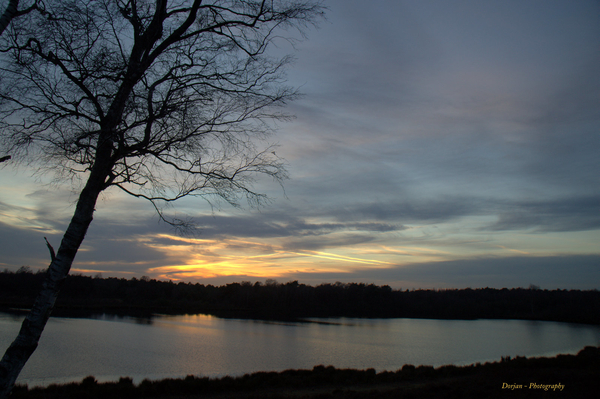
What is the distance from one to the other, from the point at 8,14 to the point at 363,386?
15.3m

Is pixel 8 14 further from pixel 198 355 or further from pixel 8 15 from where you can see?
pixel 198 355

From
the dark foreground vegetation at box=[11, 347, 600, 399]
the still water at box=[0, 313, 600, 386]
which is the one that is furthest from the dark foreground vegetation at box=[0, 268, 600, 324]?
the dark foreground vegetation at box=[11, 347, 600, 399]

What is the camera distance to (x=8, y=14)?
13.2 feet

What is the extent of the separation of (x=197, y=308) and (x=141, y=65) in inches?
3605

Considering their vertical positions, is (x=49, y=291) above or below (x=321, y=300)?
above

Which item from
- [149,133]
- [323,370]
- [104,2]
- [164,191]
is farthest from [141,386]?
[104,2]

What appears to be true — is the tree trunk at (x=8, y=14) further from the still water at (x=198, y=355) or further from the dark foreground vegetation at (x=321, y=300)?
the dark foreground vegetation at (x=321, y=300)

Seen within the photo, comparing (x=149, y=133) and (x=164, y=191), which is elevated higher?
(x=149, y=133)

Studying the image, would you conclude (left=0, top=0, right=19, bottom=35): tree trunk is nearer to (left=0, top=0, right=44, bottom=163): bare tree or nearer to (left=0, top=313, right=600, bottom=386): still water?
(left=0, top=0, right=44, bottom=163): bare tree

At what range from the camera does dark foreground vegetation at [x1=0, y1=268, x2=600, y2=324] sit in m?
85.6

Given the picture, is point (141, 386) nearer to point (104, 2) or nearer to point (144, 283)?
point (104, 2)

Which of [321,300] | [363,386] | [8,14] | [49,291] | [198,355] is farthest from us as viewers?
[321,300]

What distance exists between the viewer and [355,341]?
120 feet

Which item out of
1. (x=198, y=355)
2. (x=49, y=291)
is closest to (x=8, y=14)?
(x=49, y=291)
